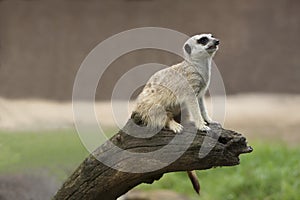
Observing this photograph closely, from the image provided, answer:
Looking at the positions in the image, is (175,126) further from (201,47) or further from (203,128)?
(201,47)

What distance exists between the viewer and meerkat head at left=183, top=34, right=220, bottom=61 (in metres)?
2.79

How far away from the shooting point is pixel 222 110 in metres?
3.15

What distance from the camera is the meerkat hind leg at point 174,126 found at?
2.67 m

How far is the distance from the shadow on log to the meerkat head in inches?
11.8

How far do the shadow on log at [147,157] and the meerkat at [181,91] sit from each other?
0.05 m

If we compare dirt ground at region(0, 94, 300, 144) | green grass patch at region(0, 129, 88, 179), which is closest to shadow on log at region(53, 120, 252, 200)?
green grass patch at region(0, 129, 88, 179)

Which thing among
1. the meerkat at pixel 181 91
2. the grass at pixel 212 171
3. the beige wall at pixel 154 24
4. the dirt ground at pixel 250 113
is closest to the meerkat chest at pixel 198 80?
the meerkat at pixel 181 91

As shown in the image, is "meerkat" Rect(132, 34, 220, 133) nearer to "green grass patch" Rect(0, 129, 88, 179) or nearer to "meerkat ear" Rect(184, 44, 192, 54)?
"meerkat ear" Rect(184, 44, 192, 54)

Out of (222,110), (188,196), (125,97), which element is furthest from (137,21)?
(222,110)

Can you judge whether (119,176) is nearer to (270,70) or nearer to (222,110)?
(222,110)

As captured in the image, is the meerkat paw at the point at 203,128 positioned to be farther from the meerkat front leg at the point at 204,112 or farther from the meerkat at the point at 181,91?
the meerkat front leg at the point at 204,112

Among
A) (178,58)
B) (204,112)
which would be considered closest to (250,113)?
(178,58)

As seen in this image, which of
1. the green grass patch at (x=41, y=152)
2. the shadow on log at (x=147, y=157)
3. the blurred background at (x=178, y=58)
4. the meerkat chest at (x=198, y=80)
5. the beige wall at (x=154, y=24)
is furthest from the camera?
the beige wall at (x=154, y=24)

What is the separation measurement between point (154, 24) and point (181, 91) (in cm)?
517
